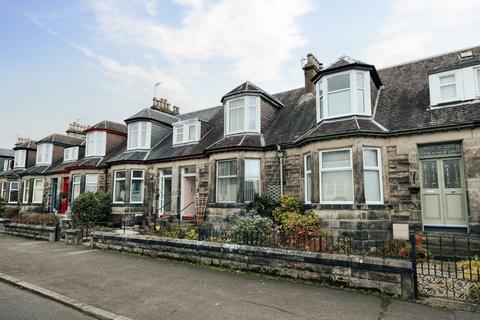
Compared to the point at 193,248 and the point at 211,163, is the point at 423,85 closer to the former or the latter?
the point at 211,163

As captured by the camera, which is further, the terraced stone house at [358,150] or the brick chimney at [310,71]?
the brick chimney at [310,71]

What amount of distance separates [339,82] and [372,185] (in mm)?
4628

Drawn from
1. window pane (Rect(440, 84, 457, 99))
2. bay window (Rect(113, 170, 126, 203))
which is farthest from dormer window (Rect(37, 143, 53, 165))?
window pane (Rect(440, 84, 457, 99))

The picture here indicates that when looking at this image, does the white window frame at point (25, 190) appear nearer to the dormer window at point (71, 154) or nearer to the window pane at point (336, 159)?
the dormer window at point (71, 154)

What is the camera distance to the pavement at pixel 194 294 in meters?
5.29

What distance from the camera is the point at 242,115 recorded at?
1580 centimetres

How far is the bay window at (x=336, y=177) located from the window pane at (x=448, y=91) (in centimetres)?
436

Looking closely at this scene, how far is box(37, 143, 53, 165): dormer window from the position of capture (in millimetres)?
→ 27281

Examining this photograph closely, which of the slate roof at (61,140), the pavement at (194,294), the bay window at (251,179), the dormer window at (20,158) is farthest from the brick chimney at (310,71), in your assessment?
the dormer window at (20,158)

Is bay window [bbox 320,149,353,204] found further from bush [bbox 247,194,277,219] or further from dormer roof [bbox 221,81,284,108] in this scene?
dormer roof [bbox 221,81,284,108]

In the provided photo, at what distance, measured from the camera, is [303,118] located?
1524cm

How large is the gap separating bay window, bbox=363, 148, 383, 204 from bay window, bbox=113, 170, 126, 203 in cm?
1474

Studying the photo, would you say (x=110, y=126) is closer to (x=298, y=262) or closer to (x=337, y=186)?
(x=337, y=186)

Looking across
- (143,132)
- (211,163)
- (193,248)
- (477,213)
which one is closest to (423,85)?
(477,213)
